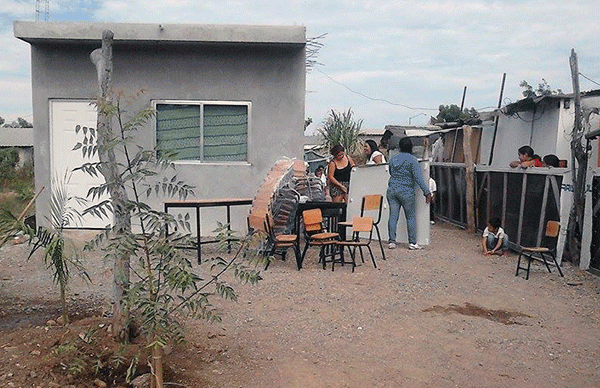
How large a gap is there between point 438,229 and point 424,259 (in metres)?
3.80

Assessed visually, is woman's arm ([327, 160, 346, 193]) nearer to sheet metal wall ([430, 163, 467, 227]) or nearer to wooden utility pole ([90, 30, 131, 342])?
sheet metal wall ([430, 163, 467, 227])

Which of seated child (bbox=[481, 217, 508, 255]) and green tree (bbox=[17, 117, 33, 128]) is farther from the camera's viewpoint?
green tree (bbox=[17, 117, 33, 128])

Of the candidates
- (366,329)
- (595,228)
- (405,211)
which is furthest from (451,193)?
(366,329)

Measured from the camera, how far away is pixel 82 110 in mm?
9641

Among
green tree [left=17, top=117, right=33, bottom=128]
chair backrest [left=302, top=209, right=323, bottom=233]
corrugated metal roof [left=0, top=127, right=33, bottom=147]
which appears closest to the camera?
chair backrest [left=302, top=209, right=323, bottom=233]

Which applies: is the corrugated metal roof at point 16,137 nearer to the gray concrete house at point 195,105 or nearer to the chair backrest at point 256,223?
the gray concrete house at point 195,105

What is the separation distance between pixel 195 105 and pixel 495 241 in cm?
526

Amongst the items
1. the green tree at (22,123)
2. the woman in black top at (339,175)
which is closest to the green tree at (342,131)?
the woman in black top at (339,175)

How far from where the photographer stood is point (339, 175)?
9.77 m

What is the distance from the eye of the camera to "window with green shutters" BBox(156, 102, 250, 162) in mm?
9625

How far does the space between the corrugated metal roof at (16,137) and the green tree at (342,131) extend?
2365 centimetres

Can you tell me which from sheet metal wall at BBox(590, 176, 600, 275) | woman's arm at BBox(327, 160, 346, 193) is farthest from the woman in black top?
sheet metal wall at BBox(590, 176, 600, 275)

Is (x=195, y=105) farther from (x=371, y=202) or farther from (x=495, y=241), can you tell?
(x=495, y=241)

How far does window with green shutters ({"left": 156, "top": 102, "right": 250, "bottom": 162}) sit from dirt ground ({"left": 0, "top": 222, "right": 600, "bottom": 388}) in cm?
254
